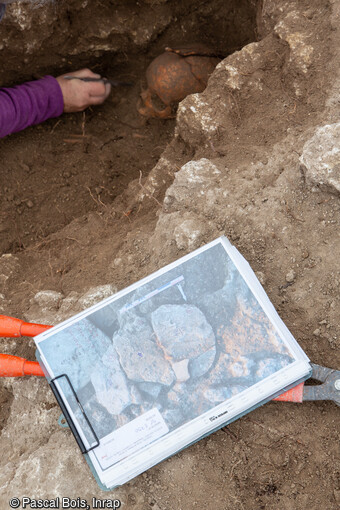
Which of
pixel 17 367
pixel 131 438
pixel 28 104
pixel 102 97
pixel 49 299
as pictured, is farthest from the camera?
pixel 102 97

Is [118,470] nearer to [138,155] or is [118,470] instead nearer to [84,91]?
[138,155]

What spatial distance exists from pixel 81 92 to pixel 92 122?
0.22 metres

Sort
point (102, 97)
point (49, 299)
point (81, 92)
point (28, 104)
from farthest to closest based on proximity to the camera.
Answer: point (102, 97)
point (81, 92)
point (28, 104)
point (49, 299)

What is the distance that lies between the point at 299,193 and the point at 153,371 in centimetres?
81

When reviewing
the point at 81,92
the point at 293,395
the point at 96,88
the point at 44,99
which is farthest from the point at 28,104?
the point at 293,395

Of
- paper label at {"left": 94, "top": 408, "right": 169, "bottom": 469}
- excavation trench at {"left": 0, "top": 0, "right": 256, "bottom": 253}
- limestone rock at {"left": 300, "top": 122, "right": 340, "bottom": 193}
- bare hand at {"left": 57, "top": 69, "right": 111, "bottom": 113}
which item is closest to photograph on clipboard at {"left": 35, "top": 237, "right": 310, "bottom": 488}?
paper label at {"left": 94, "top": 408, "right": 169, "bottom": 469}

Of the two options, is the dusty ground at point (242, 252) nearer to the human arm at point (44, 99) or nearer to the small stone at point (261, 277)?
the small stone at point (261, 277)

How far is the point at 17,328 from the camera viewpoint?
1.55m

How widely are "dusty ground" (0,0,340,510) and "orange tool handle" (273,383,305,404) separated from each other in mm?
57

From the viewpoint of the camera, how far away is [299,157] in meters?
1.58

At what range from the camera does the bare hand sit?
2598mm

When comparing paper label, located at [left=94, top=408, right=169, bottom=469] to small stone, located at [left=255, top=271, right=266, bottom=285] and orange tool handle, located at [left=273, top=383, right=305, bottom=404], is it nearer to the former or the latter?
orange tool handle, located at [left=273, top=383, right=305, bottom=404]

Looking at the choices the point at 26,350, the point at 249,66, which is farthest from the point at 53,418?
the point at 249,66

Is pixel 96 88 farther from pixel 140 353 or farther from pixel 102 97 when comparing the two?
pixel 140 353
